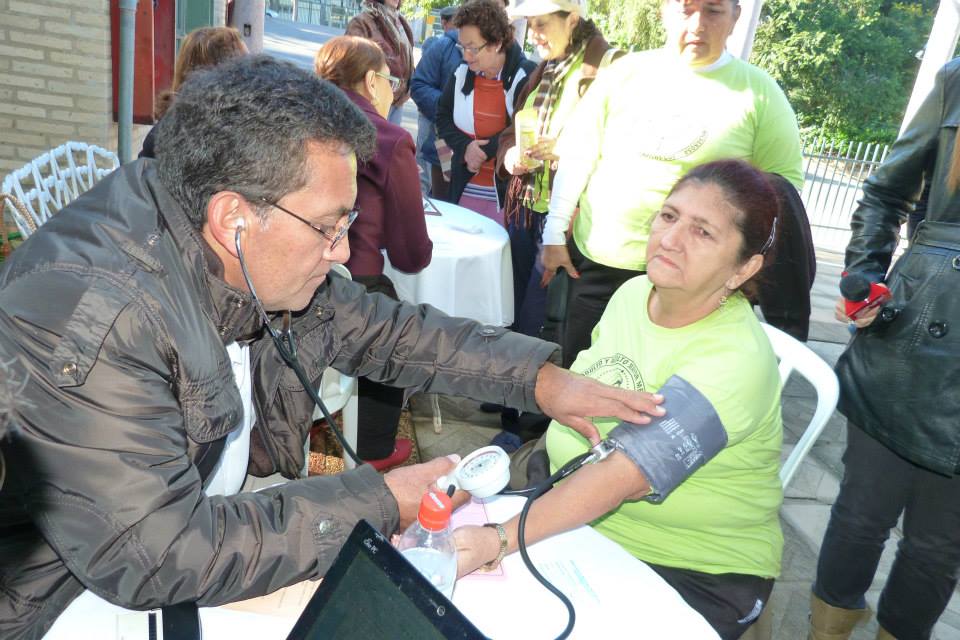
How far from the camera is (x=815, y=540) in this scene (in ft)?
11.4

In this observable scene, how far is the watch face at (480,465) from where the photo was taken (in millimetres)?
1452

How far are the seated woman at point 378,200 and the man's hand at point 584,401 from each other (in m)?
1.40

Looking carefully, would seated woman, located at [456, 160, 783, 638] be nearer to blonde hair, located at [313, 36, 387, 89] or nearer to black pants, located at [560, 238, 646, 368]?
black pants, located at [560, 238, 646, 368]

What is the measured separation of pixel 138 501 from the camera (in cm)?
117

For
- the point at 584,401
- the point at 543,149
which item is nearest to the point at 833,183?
the point at 543,149

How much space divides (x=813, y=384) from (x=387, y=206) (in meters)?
1.79

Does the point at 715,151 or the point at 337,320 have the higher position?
the point at 715,151

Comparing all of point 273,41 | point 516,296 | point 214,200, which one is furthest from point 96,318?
point 273,41

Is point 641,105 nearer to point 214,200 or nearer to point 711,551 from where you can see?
point 711,551

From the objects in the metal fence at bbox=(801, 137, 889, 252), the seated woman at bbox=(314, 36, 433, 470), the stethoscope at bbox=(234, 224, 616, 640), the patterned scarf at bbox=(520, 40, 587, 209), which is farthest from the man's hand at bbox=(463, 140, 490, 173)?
the metal fence at bbox=(801, 137, 889, 252)

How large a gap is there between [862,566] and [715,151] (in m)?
1.59

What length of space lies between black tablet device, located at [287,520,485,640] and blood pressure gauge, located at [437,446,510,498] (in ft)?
1.29

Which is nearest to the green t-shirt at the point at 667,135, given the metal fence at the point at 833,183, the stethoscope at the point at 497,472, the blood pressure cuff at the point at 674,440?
the blood pressure cuff at the point at 674,440

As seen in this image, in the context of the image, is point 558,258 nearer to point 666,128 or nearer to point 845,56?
point 666,128
